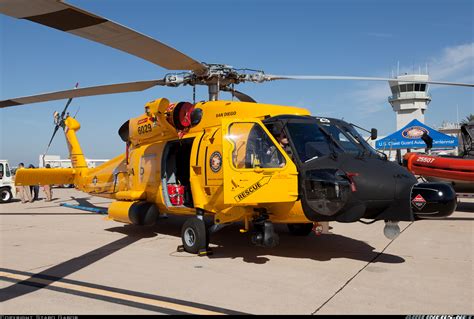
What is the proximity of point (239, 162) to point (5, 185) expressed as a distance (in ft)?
51.9

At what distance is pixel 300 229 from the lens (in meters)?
8.46

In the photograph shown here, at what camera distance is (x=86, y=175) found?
38.9 ft

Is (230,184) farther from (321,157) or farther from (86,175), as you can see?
(86,175)

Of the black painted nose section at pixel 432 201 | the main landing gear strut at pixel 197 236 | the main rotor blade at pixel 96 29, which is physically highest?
the main rotor blade at pixel 96 29

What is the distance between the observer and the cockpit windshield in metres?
6.23

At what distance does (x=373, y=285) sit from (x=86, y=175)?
9081 mm

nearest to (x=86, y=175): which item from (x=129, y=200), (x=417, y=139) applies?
(x=129, y=200)

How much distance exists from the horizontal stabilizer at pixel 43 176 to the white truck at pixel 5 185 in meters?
7.57

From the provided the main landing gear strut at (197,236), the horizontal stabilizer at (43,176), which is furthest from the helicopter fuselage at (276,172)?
the horizontal stabilizer at (43,176)

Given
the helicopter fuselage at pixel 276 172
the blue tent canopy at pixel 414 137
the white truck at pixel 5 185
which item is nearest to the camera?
the helicopter fuselage at pixel 276 172

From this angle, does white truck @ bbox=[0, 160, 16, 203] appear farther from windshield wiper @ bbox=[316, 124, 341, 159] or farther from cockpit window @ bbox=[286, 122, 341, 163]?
windshield wiper @ bbox=[316, 124, 341, 159]

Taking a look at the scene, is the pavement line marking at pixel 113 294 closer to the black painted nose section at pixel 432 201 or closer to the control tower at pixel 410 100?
the black painted nose section at pixel 432 201

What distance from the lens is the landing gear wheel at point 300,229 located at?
8359 mm

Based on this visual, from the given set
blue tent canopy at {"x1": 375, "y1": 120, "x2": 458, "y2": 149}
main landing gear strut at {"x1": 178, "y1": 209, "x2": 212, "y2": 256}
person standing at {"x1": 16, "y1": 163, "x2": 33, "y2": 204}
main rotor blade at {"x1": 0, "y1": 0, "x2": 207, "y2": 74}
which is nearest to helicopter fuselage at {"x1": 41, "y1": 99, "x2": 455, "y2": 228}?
main landing gear strut at {"x1": 178, "y1": 209, "x2": 212, "y2": 256}
